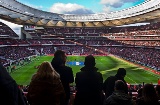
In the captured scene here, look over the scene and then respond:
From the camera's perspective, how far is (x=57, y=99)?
13.4 feet

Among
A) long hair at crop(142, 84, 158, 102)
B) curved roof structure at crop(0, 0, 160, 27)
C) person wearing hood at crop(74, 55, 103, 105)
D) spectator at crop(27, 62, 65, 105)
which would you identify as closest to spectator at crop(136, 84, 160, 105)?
long hair at crop(142, 84, 158, 102)

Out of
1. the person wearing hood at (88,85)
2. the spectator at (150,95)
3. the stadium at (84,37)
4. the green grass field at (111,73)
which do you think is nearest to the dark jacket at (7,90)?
the spectator at (150,95)

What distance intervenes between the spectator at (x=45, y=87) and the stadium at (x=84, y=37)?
45057 millimetres

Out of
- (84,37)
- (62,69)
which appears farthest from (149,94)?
(84,37)

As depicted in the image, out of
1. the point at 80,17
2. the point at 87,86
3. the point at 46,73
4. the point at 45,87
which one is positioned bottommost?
the point at 87,86

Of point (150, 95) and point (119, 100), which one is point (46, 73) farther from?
point (150, 95)

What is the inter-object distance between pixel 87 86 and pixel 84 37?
8606 cm

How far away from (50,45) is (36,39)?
7879mm

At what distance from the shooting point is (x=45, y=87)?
3939mm

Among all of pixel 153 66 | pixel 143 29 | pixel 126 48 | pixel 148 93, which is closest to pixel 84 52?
pixel 126 48

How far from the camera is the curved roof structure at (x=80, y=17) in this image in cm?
5116

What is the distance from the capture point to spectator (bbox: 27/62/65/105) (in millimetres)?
3918

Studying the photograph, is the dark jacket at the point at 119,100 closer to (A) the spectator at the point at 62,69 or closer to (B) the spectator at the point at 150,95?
(B) the spectator at the point at 150,95

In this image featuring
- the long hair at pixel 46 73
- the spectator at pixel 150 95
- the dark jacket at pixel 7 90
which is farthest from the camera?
the spectator at pixel 150 95
